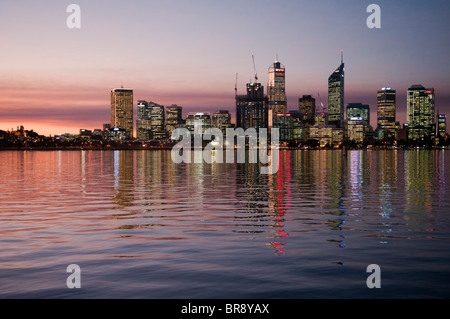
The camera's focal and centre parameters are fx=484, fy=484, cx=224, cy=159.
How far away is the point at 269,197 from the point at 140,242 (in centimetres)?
2212

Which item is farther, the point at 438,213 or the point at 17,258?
the point at 438,213

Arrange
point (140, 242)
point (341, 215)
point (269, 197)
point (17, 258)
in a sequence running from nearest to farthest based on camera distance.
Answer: point (17, 258)
point (140, 242)
point (341, 215)
point (269, 197)

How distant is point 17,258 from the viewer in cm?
1892

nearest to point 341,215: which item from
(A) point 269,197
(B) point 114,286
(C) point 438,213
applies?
(C) point 438,213

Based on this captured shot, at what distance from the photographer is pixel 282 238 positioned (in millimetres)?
23312

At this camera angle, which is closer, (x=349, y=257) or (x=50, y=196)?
(x=349, y=257)

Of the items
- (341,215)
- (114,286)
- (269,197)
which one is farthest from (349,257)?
(269,197)

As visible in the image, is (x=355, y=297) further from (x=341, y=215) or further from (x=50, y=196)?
(x=50, y=196)

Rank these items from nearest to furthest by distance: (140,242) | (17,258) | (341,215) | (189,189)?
1. (17,258)
2. (140,242)
3. (341,215)
4. (189,189)

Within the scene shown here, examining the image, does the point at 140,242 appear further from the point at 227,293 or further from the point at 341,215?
the point at 341,215
